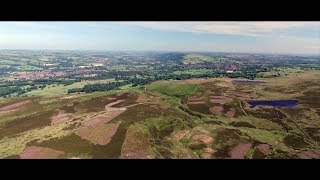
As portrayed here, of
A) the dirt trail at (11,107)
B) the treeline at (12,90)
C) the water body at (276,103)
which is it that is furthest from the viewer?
the treeline at (12,90)

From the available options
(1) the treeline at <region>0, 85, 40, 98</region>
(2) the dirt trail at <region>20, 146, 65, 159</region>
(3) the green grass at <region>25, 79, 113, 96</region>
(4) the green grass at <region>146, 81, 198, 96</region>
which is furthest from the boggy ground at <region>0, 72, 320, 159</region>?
(1) the treeline at <region>0, 85, 40, 98</region>

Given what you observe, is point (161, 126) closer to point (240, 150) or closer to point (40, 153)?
point (240, 150)

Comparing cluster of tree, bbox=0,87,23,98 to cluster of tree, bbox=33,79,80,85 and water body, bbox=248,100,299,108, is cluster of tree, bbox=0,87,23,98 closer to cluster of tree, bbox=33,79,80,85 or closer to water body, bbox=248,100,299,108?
cluster of tree, bbox=33,79,80,85

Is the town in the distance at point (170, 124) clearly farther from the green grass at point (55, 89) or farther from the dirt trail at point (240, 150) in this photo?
the green grass at point (55, 89)

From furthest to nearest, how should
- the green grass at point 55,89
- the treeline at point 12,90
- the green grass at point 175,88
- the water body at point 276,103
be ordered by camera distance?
the treeline at point 12,90 < the green grass at point 55,89 < the green grass at point 175,88 < the water body at point 276,103

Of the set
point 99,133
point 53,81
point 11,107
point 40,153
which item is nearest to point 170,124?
point 99,133

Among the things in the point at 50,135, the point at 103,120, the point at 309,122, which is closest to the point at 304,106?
the point at 309,122

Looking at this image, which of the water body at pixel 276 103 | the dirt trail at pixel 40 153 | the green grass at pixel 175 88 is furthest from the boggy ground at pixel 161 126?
the water body at pixel 276 103
